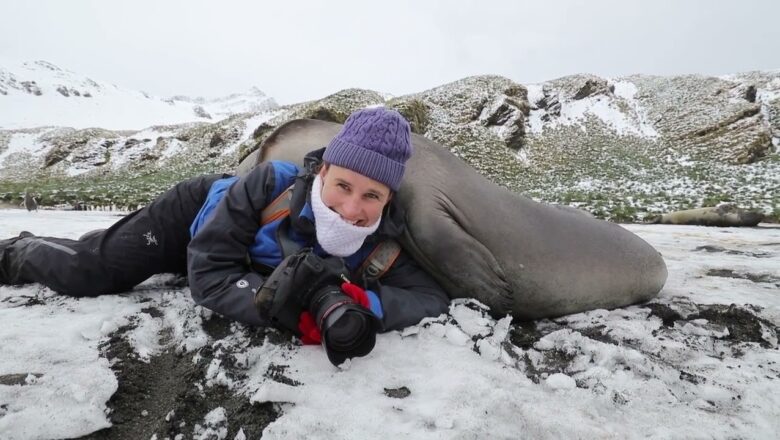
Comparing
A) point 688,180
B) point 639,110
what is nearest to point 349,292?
point 688,180

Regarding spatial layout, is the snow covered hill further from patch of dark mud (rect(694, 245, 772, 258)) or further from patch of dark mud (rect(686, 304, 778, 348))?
patch of dark mud (rect(686, 304, 778, 348))

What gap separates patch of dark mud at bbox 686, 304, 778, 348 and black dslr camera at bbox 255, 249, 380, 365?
6.40 feet

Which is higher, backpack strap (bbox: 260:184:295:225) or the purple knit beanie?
the purple knit beanie

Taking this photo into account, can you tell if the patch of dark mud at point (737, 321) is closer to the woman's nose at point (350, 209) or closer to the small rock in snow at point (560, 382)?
the small rock in snow at point (560, 382)

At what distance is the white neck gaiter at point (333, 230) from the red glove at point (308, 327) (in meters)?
0.38

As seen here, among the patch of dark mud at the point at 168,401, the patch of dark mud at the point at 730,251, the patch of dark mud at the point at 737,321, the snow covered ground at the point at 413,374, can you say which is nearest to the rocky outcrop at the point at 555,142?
the patch of dark mud at the point at 730,251

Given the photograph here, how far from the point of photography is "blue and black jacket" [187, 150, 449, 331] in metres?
2.06

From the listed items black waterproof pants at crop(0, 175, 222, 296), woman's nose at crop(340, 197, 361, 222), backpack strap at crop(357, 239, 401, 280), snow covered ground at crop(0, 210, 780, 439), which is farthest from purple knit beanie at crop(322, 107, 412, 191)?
black waterproof pants at crop(0, 175, 222, 296)

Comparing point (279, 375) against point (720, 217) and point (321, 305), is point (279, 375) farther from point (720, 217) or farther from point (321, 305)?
point (720, 217)

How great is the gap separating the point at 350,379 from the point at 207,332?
85 centimetres

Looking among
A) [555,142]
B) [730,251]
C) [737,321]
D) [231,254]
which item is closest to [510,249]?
[737,321]

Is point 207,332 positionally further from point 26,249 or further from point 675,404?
point 675,404

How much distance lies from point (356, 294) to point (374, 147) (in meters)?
0.71

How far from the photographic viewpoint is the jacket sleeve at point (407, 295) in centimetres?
218
